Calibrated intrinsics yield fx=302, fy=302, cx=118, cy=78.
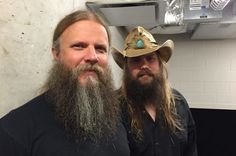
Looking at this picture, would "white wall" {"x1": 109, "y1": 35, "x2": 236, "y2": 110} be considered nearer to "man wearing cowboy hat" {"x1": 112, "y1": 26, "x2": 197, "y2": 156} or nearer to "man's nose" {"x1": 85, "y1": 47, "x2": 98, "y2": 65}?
"man wearing cowboy hat" {"x1": 112, "y1": 26, "x2": 197, "y2": 156}

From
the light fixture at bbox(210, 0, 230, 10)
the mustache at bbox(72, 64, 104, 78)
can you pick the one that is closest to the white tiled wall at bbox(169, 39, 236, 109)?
the light fixture at bbox(210, 0, 230, 10)

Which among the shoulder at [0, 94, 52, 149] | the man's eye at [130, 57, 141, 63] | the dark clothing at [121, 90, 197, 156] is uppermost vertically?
the man's eye at [130, 57, 141, 63]

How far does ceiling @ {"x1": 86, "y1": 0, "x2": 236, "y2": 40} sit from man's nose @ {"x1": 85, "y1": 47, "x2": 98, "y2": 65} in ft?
3.79

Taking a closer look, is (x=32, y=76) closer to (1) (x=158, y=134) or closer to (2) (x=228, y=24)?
(1) (x=158, y=134)

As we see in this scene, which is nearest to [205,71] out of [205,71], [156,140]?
[205,71]

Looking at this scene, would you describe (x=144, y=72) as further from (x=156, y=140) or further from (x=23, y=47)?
(x=23, y=47)

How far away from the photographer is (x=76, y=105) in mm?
1232

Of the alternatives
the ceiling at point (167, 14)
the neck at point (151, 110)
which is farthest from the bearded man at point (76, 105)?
the ceiling at point (167, 14)

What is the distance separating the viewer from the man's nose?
1183 millimetres

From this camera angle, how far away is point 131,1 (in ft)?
7.70

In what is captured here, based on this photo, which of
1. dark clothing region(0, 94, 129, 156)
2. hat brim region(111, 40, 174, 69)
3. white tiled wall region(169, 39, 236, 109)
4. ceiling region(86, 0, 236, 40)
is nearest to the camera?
dark clothing region(0, 94, 129, 156)

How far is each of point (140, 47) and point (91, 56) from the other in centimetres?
70

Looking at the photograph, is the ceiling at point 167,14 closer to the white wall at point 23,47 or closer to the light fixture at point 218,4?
the light fixture at point 218,4

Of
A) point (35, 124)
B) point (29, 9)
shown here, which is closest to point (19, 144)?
point (35, 124)
